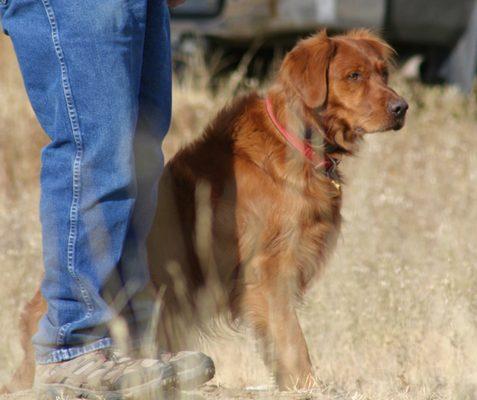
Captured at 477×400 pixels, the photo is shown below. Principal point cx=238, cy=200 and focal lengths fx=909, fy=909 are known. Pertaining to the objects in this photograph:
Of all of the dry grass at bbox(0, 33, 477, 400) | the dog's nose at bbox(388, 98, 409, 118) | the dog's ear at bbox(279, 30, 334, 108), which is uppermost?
the dog's ear at bbox(279, 30, 334, 108)

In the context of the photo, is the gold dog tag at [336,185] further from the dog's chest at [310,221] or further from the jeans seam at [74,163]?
the jeans seam at [74,163]

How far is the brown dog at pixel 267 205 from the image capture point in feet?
11.8

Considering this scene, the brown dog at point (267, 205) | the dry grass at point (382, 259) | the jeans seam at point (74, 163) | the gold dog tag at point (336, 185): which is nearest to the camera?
the jeans seam at point (74, 163)

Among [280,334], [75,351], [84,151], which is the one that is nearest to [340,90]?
[280,334]

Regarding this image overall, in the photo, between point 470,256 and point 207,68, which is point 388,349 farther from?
point 207,68

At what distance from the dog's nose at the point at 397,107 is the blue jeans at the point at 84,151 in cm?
119

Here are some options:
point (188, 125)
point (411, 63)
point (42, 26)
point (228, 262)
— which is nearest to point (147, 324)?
point (228, 262)

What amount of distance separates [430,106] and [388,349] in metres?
3.96

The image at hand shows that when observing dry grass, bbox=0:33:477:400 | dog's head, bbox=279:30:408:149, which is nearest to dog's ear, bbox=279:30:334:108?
dog's head, bbox=279:30:408:149

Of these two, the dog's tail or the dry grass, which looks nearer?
the dog's tail

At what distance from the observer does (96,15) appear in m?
2.87

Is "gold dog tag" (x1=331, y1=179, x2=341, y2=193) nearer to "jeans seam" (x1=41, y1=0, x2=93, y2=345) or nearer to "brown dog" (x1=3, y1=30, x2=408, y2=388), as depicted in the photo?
"brown dog" (x1=3, y1=30, x2=408, y2=388)

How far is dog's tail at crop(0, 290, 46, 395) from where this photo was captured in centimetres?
351

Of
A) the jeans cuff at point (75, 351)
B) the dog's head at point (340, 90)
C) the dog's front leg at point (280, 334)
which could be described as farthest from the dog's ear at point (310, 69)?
the jeans cuff at point (75, 351)
